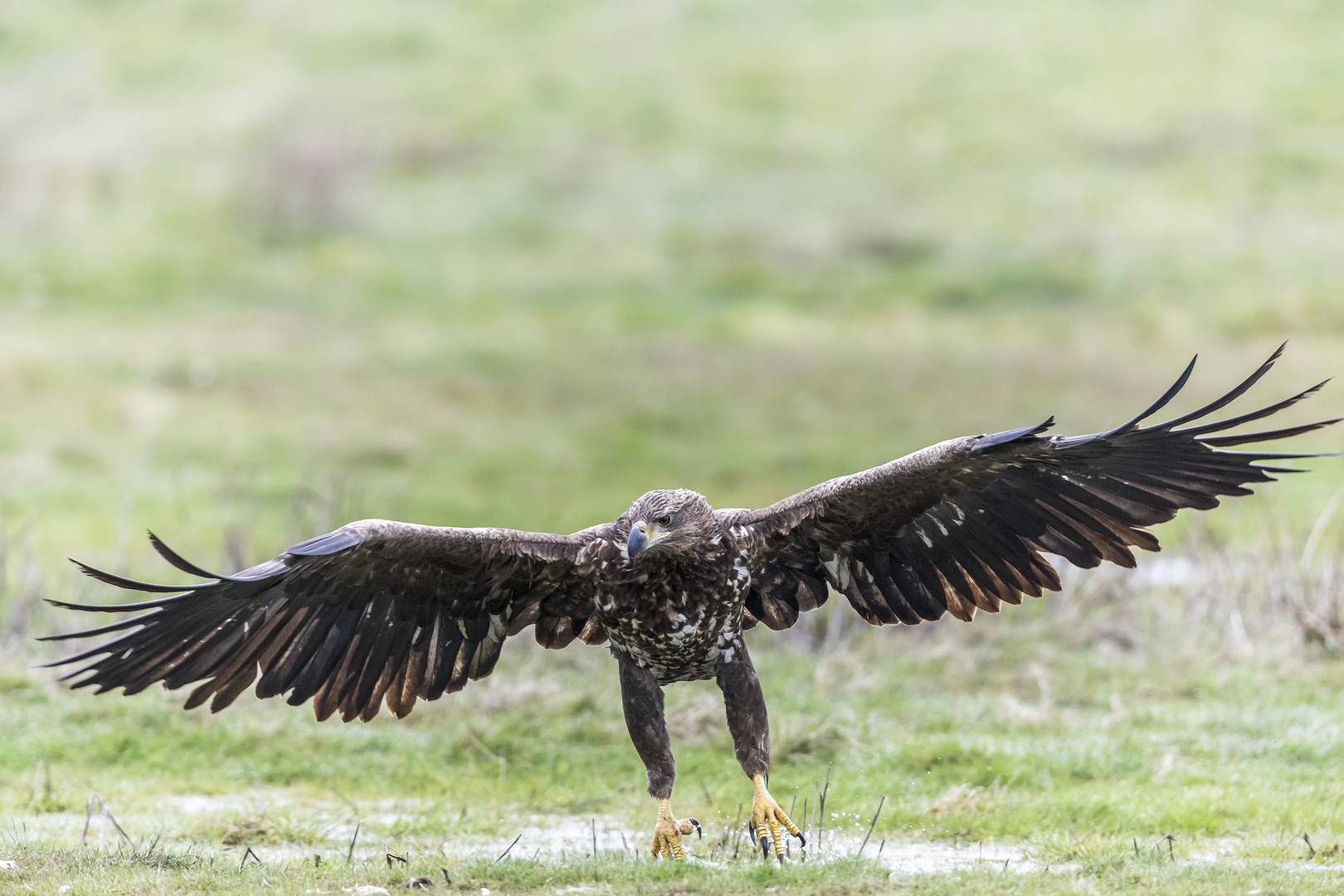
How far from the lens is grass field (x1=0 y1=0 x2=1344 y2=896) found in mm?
7746

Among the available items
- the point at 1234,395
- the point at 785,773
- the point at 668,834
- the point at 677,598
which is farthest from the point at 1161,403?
the point at 785,773

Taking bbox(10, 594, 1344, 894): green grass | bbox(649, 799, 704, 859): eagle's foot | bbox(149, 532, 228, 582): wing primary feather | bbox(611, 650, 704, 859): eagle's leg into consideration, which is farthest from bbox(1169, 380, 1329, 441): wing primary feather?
bbox(149, 532, 228, 582): wing primary feather

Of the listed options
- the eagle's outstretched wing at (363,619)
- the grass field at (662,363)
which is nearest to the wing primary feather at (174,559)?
the eagle's outstretched wing at (363,619)

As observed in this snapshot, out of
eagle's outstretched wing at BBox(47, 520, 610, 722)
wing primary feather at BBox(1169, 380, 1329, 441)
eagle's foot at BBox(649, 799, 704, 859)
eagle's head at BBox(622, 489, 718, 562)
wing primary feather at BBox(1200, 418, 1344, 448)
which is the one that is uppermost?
wing primary feather at BBox(1169, 380, 1329, 441)

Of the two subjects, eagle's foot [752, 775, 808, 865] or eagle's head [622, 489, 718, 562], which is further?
eagle's foot [752, 775, 808, 865]

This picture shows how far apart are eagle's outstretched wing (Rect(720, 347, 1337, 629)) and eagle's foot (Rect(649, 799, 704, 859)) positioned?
1.03 m

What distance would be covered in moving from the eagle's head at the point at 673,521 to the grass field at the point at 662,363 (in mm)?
1279

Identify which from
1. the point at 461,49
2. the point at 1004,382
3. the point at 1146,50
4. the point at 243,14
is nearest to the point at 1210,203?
the point at 1146,50

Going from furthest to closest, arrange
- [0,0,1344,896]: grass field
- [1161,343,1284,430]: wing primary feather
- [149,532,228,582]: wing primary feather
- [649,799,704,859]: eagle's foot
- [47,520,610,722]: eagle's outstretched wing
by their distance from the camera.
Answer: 1. [0,0,1344,896]: grass field
2. [649,799,704,859]: eagle's foot
3. [47,520,610,722]: eagle's outstretched wing
4. [1161,343,1284,430]: wing primary feather
5. [149,532,228,582]: wing primary feather

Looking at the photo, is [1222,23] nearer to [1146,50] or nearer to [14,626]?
[1146,50]

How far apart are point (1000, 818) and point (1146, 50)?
88.2 ft

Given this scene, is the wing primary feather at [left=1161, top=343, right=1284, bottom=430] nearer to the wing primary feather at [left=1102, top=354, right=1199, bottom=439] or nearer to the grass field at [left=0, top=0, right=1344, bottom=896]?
the wing primary feather at [left=1102, top=354, right=1199, bottom=439]

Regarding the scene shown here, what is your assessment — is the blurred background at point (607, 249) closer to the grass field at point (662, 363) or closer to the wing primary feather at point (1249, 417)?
the grass field at point (662, 363)

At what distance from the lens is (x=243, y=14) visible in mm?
33125
